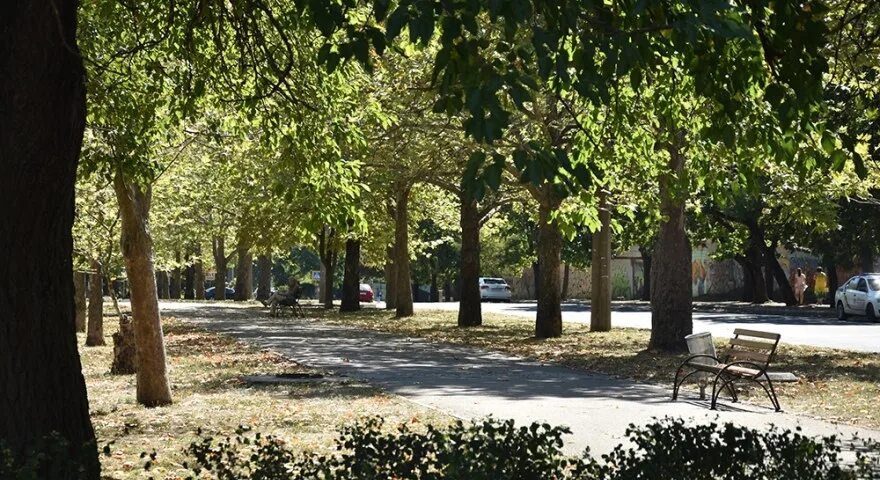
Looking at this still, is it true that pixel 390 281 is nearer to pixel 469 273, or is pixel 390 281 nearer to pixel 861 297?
pixel 469 273

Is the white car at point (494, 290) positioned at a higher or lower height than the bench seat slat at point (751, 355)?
higher

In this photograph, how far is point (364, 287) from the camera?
85812mm

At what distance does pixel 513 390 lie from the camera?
696 inches

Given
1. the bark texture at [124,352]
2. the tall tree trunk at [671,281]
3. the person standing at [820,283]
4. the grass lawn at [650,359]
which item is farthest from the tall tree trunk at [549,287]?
the person standing at [820,283]

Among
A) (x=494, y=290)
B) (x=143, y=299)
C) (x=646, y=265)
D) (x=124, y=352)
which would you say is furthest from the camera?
(x=494, y=290)

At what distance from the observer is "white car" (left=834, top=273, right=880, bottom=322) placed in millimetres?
38562

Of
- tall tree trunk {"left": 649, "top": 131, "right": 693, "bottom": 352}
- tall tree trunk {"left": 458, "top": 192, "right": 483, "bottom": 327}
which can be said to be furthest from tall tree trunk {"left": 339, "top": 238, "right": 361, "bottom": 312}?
tall tree trunk {"left": 649, "top": 131, "right": 693, "bottom": 352}

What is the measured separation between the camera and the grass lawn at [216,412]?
1165 centimetres

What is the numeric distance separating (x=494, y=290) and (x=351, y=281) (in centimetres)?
2434

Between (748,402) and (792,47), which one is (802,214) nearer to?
(748,402)

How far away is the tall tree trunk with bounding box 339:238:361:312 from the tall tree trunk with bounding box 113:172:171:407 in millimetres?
34117

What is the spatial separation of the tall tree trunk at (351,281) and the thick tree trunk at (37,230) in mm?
42305

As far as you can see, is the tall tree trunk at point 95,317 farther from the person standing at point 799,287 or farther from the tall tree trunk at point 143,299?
the person standing at point 799,287

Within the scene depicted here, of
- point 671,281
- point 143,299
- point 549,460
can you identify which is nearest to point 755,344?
point 143,299
